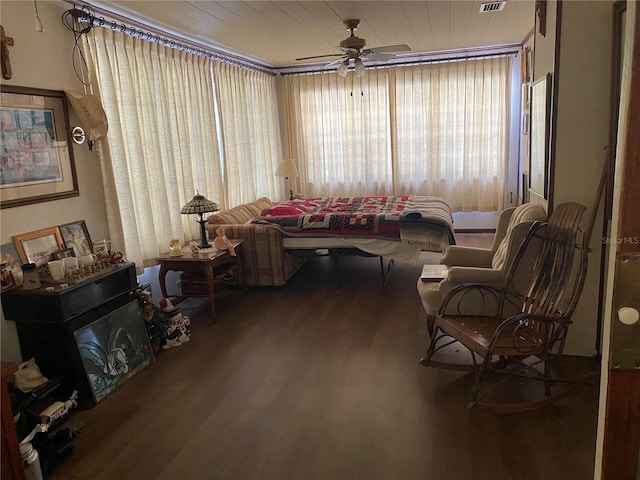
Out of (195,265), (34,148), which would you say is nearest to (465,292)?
(195,265)

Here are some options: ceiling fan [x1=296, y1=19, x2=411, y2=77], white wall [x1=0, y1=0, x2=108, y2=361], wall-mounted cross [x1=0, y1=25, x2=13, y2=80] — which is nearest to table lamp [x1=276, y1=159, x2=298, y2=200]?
ceiling fan [x1=296, y1=19, x2=411, y2=77]

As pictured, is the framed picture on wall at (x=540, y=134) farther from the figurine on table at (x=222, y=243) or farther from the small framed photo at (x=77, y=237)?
the small framed photo at (x=77, y=237)

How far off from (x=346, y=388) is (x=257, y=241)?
2.24m

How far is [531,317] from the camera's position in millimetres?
2430

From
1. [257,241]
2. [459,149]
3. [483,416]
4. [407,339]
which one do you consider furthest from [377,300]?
[459,149]

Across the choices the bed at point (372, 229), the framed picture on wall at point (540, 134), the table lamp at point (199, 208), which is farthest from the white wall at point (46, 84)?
the framed picture on wall at point (540, 134)

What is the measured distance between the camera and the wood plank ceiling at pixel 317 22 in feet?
12.2

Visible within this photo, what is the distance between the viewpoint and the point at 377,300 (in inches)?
175

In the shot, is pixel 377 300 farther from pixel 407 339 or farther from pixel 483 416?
pixel 483 416

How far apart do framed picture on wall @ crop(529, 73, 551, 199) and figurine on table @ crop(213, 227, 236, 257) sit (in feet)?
8.50

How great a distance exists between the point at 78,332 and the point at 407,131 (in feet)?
17.7

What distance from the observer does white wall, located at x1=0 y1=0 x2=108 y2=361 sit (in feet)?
9.25

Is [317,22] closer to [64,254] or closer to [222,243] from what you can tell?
[222,243]

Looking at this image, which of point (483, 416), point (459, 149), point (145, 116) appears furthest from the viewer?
point (459, 149)
